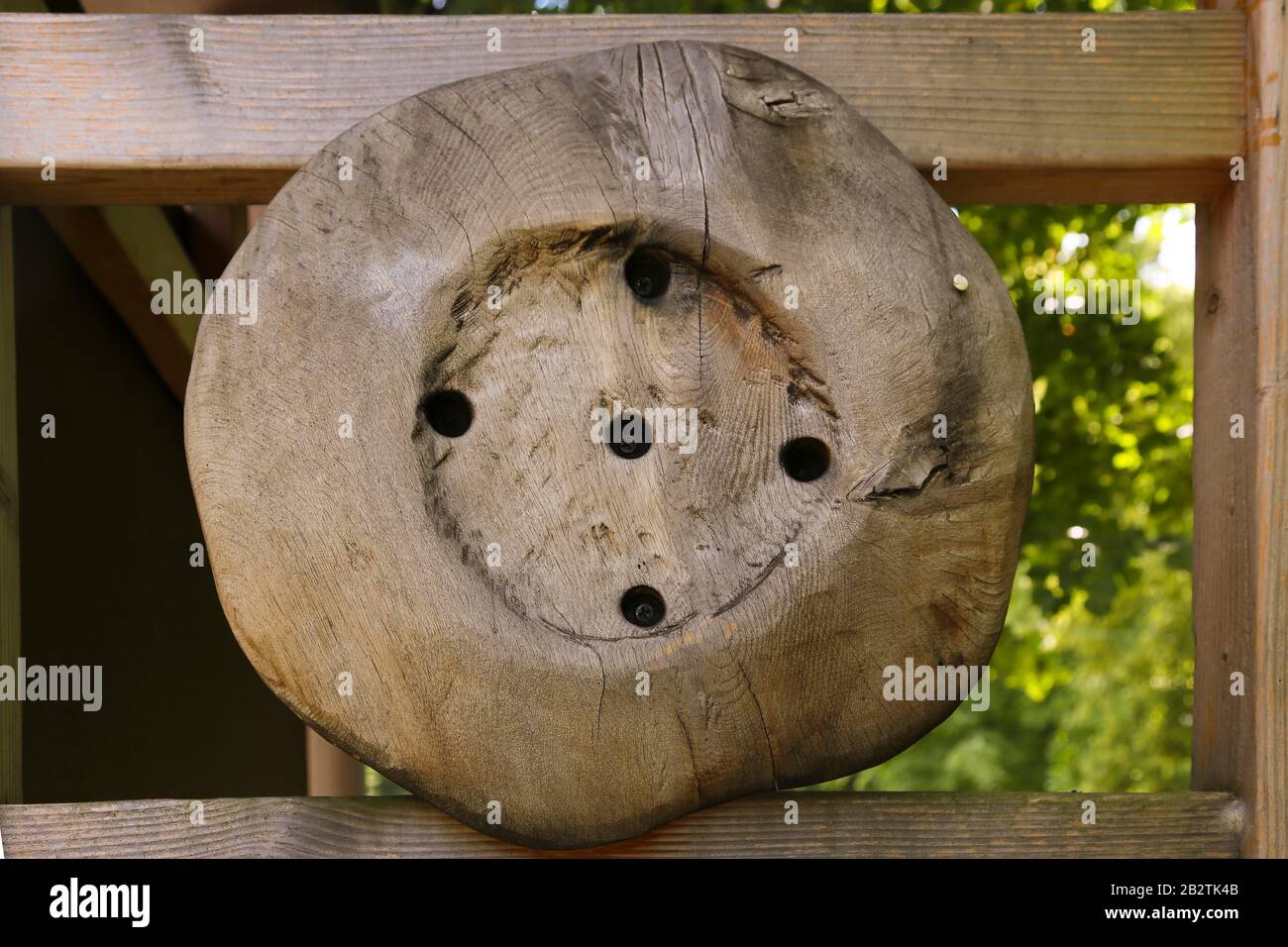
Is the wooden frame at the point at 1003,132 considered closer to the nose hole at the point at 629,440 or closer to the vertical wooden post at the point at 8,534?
the vertical wooden post at the point at 8,534

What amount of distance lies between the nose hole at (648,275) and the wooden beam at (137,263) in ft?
4.75

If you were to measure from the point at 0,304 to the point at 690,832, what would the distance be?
1281 millimetres

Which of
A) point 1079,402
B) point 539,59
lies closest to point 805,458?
point 539,59

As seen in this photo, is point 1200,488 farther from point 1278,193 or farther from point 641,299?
point 641,299

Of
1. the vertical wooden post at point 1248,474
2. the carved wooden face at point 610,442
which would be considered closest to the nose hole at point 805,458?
the carved wooden face at point 610,442

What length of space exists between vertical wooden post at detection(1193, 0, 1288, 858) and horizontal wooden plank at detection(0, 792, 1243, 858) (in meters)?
0.10

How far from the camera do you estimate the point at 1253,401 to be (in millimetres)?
1826

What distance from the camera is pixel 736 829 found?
172 cm

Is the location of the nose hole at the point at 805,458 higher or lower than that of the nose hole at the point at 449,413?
lower

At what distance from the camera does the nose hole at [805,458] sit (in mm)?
1713

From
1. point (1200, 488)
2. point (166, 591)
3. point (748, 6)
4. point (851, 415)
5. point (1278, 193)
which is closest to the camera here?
point (851, 415)

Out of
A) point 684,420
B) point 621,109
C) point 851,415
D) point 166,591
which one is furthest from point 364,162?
point 166,591

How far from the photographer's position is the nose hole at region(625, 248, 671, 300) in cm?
176

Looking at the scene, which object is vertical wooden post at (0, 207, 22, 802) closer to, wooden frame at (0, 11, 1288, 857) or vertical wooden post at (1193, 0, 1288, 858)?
wooden frame at (0, 11, 1288, 857)
